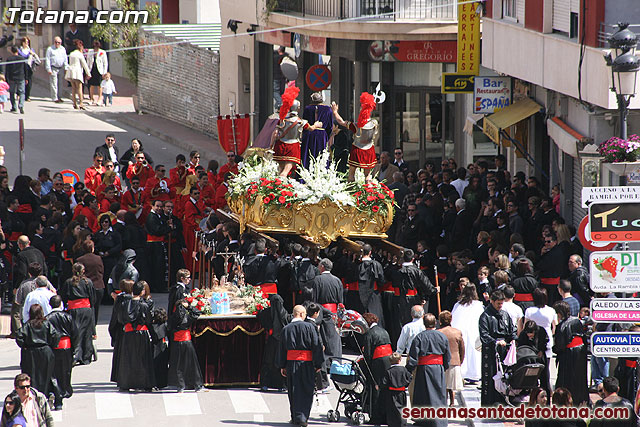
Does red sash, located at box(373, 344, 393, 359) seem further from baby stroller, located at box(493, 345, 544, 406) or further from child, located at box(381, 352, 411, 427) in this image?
baby stroller, located at box(493, 345, 544, 406)

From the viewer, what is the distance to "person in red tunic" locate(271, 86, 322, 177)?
1933 centimetres

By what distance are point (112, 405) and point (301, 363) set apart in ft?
8.39

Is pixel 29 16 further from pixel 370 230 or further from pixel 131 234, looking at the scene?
pixel 370 230

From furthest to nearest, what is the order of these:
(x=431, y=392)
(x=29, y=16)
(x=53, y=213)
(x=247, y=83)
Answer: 1. (x=29, y=16)
2. (x=247, y=83)
3. (x=53, y=213)
4. (x=431, y=392)

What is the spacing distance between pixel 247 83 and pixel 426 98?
7764 mm

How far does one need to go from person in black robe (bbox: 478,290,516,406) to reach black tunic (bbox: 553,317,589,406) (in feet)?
1.94

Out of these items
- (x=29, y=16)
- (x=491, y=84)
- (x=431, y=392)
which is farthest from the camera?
(x=29, y=16)

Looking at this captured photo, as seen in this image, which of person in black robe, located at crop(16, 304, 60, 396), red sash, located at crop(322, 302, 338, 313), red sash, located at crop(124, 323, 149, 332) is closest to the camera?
person in black robe, located at crop(16, 304, 60, 396)

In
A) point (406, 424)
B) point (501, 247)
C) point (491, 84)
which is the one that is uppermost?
point (491, 84)

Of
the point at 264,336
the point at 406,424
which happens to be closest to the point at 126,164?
the point at 264,336

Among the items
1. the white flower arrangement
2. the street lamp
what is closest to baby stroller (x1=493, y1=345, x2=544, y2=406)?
the street lamp

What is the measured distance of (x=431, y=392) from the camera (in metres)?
14.7

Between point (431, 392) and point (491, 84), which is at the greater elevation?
point (491, 84)

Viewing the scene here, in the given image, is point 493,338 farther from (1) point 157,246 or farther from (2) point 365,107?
(1) point 157,246
